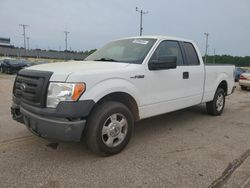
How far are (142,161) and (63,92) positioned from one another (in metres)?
1.48

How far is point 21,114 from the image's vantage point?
11.9ft

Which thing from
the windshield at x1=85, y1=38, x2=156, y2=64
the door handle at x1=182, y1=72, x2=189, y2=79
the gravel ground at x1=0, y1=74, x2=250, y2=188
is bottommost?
the gravel ground at x1=0, y1=74, x2=250, y2=188

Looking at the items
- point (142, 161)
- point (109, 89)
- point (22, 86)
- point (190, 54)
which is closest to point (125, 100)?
point (109, 89)

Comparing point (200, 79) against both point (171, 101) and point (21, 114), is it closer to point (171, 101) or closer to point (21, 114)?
point (171, 101)

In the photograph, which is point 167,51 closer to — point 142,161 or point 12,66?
point 142,161

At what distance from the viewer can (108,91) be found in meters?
3.42

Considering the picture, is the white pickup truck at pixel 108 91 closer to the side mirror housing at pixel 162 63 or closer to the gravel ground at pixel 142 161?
the side mirror housing at pixel 162 63

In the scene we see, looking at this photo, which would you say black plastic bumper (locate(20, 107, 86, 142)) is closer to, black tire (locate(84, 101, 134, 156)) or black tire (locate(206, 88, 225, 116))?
black tire (locate(84, 101, 134, 156))

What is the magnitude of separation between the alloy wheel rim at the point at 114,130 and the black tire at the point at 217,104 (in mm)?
3375

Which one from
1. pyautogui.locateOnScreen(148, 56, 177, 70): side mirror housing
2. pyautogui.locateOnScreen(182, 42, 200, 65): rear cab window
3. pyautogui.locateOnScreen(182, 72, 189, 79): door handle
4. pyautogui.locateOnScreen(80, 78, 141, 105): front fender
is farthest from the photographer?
pyautogui.locateOnScreen(182, 42, 200, 65): rear cab window

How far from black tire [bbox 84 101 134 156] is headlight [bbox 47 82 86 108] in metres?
0.42

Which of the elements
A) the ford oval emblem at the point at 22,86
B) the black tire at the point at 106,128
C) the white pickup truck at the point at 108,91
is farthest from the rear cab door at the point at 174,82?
the ford oval emblem at the point at 22,86

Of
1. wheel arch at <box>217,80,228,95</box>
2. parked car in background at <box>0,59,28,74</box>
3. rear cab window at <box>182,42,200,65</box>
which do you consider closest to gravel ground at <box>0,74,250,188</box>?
rear cab window at <box>182,42,200,65</box>

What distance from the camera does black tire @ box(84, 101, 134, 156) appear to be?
3.31 metres
